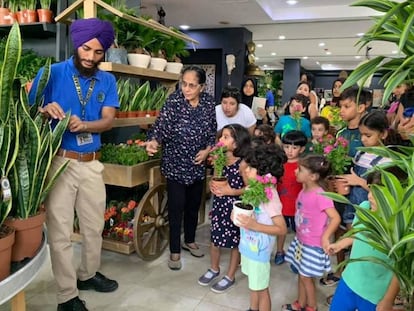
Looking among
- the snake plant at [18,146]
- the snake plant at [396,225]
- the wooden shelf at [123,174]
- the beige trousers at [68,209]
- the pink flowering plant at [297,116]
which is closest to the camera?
the snake plant at [396,225]

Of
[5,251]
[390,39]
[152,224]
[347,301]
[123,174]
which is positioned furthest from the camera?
[152,224]

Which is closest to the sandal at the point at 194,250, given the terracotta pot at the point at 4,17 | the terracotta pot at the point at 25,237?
the terracotta pot at the point at 25,237

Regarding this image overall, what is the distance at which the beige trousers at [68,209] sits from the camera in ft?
6.21

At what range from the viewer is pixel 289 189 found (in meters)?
2.60

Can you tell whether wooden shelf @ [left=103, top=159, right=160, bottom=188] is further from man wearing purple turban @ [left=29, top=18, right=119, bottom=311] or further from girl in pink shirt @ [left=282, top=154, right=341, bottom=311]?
girl in pink shirt @ [left=282, top=154, right=341, bottom=311]

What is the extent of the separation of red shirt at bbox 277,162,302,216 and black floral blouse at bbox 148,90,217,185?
0.61 meters

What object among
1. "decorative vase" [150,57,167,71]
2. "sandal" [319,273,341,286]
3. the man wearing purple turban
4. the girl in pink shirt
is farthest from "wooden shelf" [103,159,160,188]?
"sandal" [319,273,341,286]

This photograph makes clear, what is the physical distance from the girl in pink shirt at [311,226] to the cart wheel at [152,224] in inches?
42.4

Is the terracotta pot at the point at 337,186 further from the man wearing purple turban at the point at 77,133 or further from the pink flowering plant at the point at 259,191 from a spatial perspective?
the man wearing purple turban at the point at 77,133

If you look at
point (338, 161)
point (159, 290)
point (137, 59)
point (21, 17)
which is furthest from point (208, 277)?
point (21, 17)

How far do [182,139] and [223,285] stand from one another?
1.01m

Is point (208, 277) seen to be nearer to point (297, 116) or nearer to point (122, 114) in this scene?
point (122, 114)

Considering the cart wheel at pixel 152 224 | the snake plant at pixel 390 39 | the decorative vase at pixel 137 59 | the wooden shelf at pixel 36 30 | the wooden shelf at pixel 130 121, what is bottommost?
the cart wheel at pixel 152 224

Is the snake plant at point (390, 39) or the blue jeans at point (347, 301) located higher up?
the snake plant at point (390, 39)
